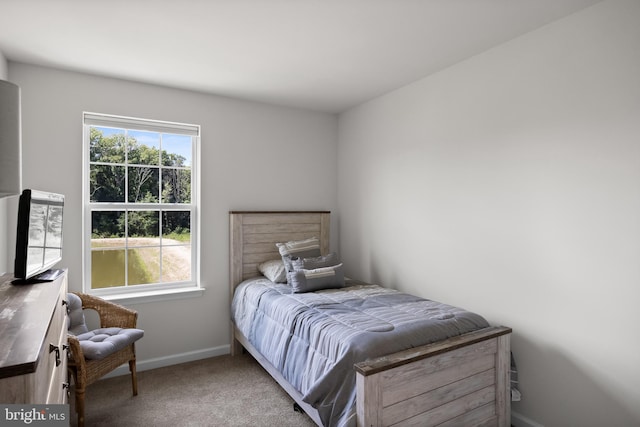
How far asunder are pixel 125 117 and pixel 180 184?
758mm

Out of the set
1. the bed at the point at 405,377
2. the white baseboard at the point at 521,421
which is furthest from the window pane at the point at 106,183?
the white baseboard at the point at 521,421

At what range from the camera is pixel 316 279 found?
321 cm

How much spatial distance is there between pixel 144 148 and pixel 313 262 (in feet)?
6.26

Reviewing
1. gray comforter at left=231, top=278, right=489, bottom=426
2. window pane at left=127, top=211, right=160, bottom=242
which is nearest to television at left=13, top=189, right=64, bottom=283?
window pane at left=127, top=211, right=160, bottom=242

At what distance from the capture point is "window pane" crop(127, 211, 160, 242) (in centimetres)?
338

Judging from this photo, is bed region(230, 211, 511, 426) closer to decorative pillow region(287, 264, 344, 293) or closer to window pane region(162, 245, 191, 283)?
Answer: decorative pillow region(287, 264, 344, 293)

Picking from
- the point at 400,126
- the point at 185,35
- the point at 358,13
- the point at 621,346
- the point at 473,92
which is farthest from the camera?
the point at 400,126

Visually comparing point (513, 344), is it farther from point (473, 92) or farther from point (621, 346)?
point (473, 92)

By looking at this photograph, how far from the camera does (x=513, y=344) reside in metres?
2.53

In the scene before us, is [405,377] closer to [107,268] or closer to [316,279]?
[316,279]

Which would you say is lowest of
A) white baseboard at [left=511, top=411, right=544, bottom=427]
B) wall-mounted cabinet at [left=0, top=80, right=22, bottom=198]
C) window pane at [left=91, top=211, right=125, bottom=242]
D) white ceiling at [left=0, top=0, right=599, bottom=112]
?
white baseboard at [left=511, top=411, right=544, bottom=427]

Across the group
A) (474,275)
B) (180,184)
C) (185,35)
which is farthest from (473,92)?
(180,184)

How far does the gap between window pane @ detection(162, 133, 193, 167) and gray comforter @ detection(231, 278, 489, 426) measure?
147cm

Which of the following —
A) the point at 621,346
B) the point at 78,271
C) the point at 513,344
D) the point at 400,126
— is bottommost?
the point at 513,344
